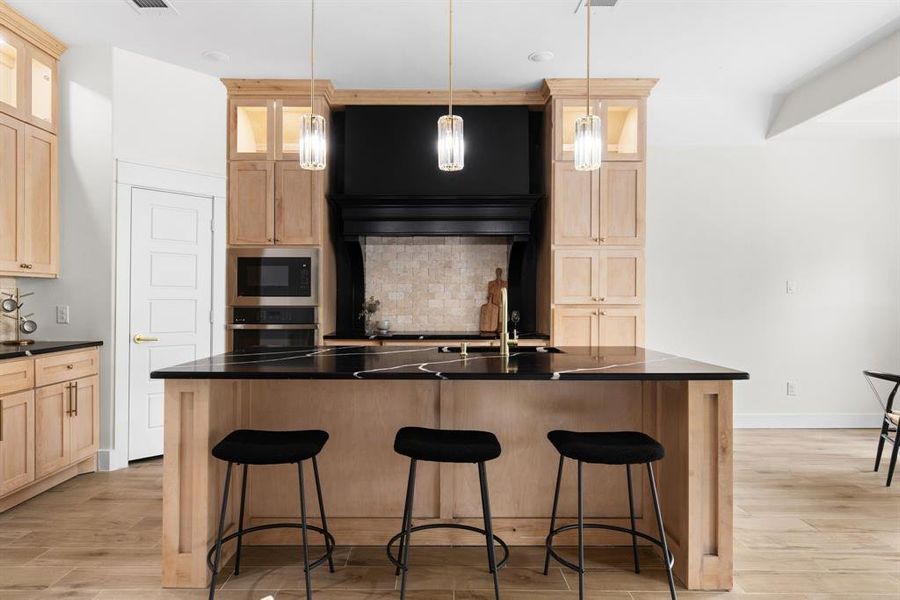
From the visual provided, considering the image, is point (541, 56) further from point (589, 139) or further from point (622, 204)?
point (589, 139)

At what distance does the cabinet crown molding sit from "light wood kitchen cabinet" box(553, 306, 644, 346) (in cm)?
396

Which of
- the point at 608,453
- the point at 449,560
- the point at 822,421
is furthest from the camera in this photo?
the point at 822,421

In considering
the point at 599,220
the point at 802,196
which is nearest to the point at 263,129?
the point at 599,220

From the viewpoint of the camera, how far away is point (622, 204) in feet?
13.9

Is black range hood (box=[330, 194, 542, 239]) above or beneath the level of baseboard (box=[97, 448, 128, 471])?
above

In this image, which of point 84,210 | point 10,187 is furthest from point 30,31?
point 84,210

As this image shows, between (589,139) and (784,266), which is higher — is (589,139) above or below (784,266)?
above

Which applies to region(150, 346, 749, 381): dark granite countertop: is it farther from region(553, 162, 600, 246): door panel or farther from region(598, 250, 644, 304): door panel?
region(553, 162, 600, 246): door panel

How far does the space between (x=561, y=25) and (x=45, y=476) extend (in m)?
4.23

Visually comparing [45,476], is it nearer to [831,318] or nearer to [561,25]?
[561,25]

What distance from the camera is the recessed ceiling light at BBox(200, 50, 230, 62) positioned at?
12.7ft

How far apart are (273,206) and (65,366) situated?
5.75 feet

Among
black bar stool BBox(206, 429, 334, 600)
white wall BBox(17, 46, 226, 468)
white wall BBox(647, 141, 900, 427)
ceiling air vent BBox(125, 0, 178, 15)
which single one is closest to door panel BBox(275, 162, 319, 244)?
white wall BBox(17, 46, 226, 468)

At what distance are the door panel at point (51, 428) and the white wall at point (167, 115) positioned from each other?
5.50ft
